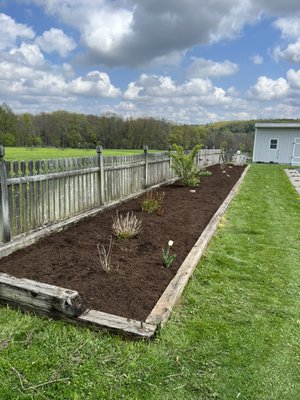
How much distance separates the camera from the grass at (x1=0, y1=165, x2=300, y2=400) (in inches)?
77.9

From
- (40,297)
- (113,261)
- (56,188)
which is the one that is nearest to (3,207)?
(56,188)

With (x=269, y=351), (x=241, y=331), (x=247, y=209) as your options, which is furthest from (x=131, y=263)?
(x=247, y=209)

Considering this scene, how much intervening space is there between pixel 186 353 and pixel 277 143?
2603 cm

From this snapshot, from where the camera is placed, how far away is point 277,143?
2550 cm

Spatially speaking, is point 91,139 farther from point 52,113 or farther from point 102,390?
point 102,390

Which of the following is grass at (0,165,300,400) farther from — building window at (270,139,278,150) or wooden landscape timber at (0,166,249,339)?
building window at (270,139,278,150)

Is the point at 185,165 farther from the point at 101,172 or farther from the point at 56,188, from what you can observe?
the point at 56,188

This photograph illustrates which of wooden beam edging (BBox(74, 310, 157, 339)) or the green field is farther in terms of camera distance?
the green field

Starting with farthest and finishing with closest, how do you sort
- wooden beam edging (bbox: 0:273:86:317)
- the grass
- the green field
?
the green field, wooden beam edging (bbox: 0:273:86:317), the grass

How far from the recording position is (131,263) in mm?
3787

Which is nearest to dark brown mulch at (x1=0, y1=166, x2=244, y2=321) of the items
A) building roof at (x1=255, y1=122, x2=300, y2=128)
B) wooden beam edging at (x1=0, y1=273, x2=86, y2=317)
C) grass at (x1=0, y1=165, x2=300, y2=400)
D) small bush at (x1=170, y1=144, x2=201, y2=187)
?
wooden beam edging at (x1=0, y1=273, x2=86, y2=317)

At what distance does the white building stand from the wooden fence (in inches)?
804

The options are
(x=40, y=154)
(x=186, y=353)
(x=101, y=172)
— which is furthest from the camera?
(x=40, y=154)

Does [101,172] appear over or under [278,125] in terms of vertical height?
under
